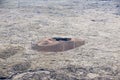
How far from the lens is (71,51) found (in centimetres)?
415

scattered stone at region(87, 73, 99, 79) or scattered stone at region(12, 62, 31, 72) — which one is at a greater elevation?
scattered stone at region(12, 62, 31, 72)

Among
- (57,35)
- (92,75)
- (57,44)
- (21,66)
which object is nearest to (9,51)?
(21,66)

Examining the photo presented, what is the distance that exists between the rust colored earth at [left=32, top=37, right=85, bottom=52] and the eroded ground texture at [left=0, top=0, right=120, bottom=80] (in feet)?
0.39

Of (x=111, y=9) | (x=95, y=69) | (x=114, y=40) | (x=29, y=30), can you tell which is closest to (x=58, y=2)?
(x=111, y=9)

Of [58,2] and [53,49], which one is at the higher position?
[58,2]

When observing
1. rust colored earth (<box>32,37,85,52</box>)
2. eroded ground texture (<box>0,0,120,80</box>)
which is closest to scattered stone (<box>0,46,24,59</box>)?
eroded ground texture (<box>0,0,120,80</box>)

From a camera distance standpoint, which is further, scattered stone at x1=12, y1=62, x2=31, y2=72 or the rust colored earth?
the rust colored earth

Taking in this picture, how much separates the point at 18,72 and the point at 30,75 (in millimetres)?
216

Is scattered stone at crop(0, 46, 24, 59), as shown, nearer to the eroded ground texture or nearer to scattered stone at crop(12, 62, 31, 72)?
the eroded ground texture

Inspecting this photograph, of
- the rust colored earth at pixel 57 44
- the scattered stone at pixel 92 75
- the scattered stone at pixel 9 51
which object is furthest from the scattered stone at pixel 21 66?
the scattered stone at pixel 92 75

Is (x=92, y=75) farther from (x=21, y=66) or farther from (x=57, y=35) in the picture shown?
(x=57, y=35)

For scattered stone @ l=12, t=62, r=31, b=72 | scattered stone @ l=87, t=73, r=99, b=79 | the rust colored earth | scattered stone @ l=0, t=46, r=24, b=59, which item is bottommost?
scattered stone @ l=87, t=73, r=99, b=79

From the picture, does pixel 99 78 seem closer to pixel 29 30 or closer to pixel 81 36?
pixel 81 36

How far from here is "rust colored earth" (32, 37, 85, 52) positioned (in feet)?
13.8
